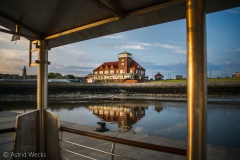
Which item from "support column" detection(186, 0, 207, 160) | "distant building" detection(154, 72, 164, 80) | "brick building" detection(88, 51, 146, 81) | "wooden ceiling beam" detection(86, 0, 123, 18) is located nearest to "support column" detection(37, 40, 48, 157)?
"wooden ceiling beam" detection(86, 0, 123, 18)

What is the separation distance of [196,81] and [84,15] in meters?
1.82

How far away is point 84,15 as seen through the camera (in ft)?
7.63

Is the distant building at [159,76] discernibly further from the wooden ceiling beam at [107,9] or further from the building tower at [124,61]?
the wooden ceiling beam at [107,9]

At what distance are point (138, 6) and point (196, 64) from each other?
42.3 inches

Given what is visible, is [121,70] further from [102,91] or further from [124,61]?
[102,91]

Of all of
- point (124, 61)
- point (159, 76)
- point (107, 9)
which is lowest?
point (107, 9)

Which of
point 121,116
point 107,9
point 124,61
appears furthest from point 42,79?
point 124,61

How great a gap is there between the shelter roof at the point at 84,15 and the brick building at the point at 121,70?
61.7m

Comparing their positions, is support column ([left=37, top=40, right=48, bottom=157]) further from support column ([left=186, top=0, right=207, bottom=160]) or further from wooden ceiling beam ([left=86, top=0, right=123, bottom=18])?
support column ([left=186, top=0, right=207, bottom=160])

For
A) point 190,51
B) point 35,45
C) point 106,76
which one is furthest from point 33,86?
point 190,51

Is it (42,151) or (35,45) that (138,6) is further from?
(42,151)

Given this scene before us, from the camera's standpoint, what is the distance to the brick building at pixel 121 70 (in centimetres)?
6531

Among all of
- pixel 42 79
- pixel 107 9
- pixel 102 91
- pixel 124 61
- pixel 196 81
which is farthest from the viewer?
pixel 124 61

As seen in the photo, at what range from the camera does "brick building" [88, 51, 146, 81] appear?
65.3 m
